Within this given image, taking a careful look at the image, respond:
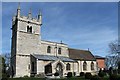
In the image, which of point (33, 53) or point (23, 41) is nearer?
point (23, 41)

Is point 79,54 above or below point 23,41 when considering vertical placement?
below

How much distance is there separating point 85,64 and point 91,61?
8.42 feet

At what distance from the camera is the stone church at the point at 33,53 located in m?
45.4

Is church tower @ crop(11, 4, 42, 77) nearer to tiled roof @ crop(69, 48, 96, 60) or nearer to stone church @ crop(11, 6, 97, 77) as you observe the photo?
stone church @ crop(11, 6, 97, 77)

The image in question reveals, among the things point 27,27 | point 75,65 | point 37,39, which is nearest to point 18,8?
point 27,27

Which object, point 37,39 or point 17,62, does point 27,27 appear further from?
point 17,62

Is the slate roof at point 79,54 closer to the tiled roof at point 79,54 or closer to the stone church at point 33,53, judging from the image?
the tiled roof at point 79,54

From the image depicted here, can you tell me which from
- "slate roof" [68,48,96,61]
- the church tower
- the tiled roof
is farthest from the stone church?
the tiled roof

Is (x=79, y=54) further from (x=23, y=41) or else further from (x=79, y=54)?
(x=23, y=41)

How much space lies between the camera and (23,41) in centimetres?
4659

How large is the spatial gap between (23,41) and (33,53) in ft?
11.7

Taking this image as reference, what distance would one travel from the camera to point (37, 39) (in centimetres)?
4906

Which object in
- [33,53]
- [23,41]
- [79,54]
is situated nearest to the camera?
[23,41]

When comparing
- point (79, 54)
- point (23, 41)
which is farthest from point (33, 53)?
point (79, 54)
